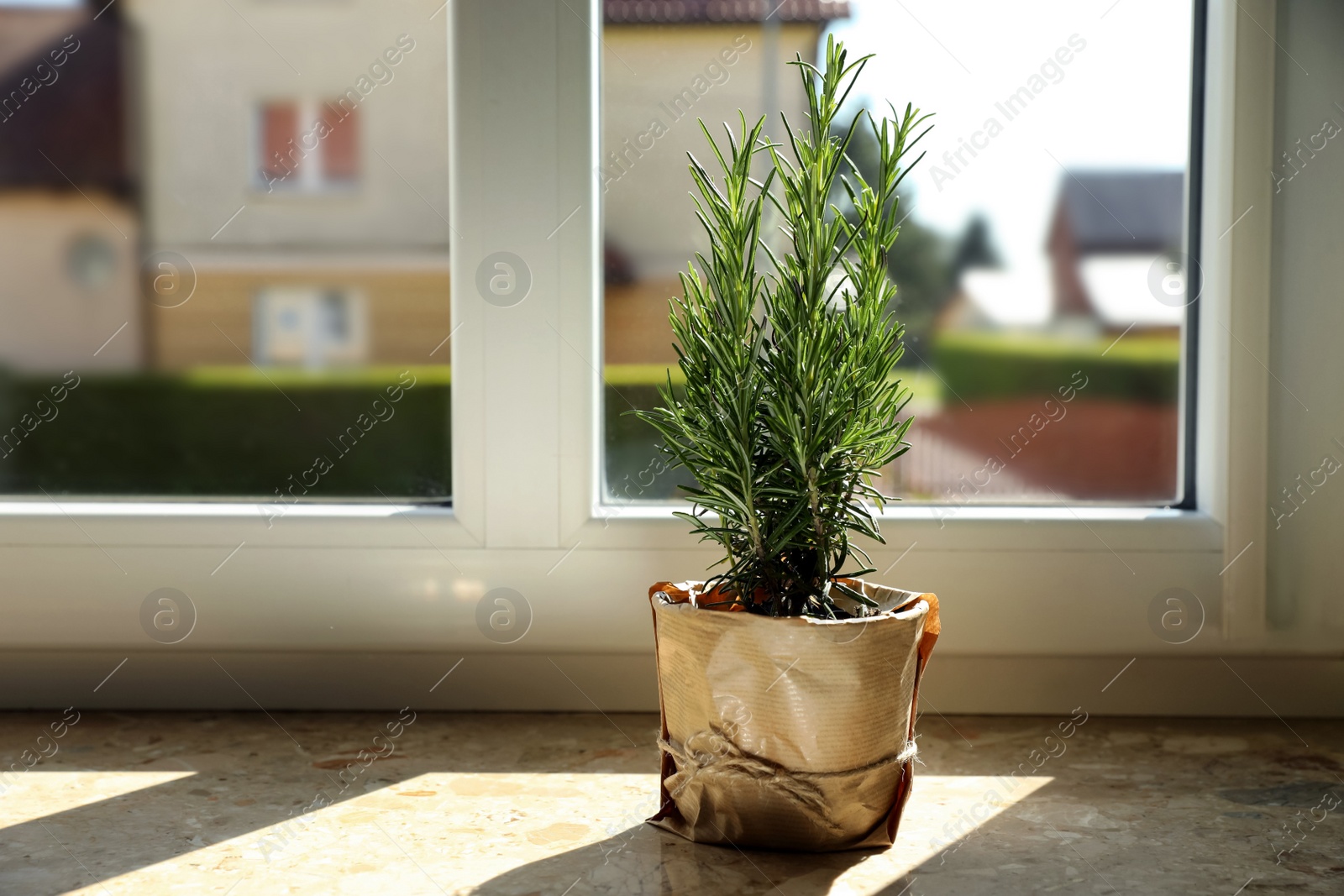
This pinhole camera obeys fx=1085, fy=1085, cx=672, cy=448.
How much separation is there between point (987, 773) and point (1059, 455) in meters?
0.43

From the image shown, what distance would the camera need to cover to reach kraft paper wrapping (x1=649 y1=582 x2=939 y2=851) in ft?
2.92

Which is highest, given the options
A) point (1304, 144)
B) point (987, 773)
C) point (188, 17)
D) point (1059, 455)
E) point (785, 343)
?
point (188, 17)

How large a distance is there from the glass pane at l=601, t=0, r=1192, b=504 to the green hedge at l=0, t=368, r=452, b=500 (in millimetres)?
260

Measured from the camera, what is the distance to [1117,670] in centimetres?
132

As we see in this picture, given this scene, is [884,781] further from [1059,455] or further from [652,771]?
[1059,455]

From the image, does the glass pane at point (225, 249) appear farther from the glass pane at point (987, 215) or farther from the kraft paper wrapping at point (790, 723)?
the kraft paper wrapping at point (790, 723)

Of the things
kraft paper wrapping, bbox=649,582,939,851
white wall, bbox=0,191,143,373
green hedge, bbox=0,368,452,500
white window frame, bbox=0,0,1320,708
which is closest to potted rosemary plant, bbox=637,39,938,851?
kraft paper wrapping, bbox=649,582,939,851

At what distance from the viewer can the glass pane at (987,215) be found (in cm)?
132

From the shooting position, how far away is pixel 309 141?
1.34m

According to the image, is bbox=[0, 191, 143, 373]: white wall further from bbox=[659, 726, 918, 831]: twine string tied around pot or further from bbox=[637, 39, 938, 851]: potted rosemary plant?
bbox=[659, 726, 918, 831]: twine string tied around pot

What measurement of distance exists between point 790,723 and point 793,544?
6.0 inches

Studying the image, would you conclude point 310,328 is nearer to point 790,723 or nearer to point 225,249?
point 225,249

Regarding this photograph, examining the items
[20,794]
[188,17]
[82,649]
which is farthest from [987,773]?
[188,17]

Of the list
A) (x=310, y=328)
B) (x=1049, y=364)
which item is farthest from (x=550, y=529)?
(x=1049, y=364)
